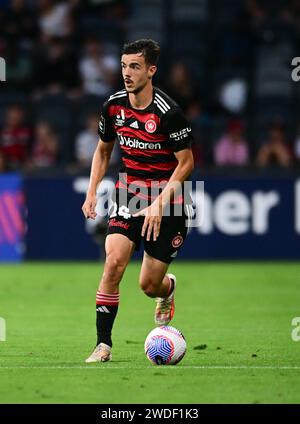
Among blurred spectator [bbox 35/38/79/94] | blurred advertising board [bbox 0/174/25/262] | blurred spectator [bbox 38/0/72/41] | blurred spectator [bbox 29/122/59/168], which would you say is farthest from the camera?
blurred spectator [bbox 38/0/72/41]

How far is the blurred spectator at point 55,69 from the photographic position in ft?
66.3

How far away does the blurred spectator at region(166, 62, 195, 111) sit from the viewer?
19.1 m

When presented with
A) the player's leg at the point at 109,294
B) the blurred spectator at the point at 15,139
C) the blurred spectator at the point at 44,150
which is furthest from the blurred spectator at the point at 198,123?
the player's leg at the point at 109,294

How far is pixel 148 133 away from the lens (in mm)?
9352

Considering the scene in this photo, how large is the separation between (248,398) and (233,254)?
437 inches

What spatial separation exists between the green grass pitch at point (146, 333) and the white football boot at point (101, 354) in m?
0.07

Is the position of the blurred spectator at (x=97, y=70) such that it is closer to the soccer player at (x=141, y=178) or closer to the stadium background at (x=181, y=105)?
the stadium background at (x=181, y=105)

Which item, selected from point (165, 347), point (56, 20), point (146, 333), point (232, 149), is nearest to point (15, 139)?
point (56, 20)

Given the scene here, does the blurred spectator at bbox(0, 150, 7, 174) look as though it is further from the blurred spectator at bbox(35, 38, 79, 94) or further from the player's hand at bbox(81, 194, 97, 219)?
the player's hand at bbox(81, 194, 97, 219)

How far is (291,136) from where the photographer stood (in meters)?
19.8

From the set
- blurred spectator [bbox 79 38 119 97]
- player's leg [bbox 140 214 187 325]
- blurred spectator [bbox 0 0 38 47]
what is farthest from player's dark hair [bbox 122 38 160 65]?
blurred spectator [bbox 0 0 38 47]

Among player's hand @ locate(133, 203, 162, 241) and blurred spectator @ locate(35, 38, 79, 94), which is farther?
blurred spectator @ locate(35, 38, 79, 94)

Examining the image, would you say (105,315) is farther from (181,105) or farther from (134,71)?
(181,105)

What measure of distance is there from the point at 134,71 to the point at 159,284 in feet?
5.48
